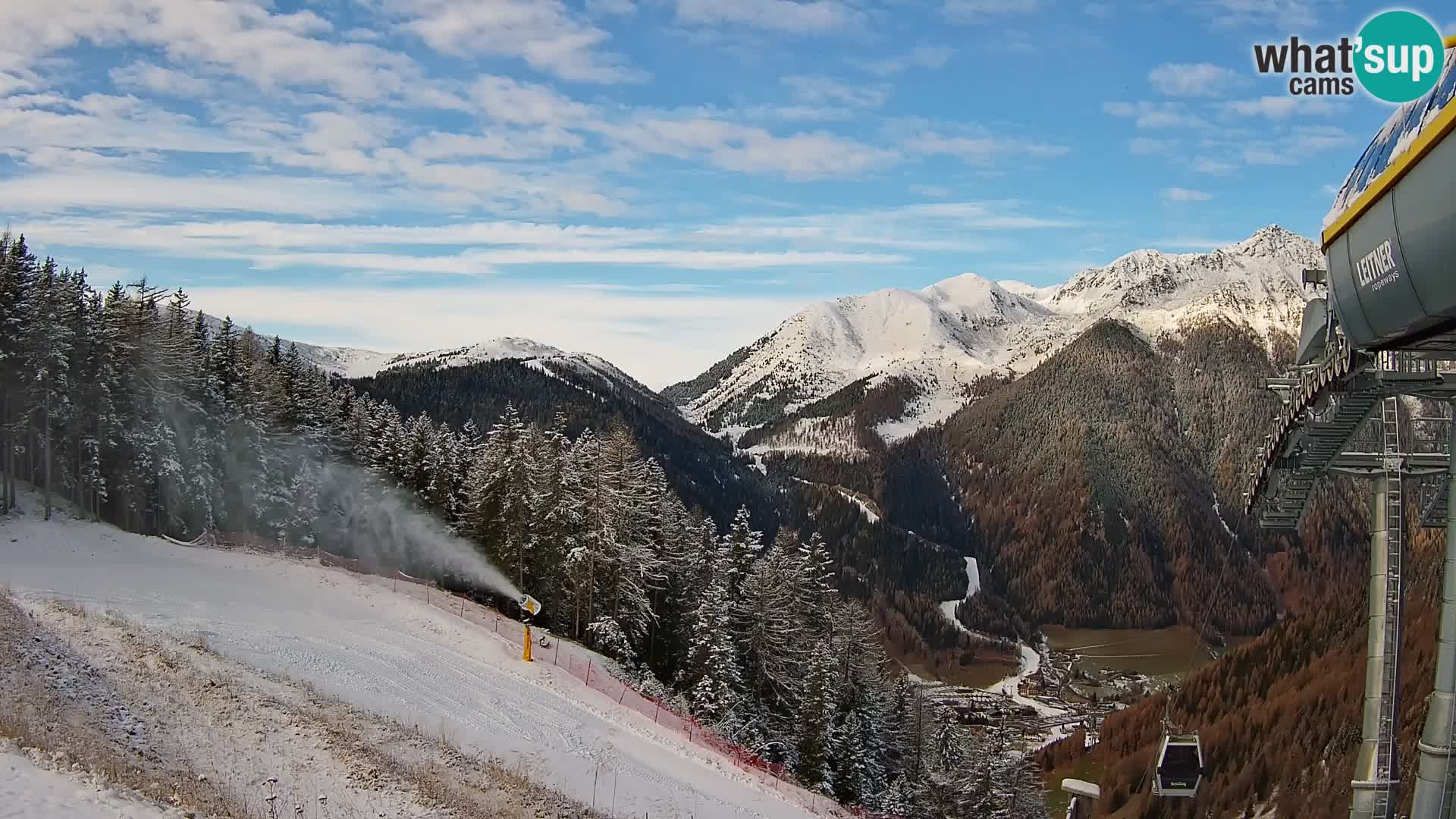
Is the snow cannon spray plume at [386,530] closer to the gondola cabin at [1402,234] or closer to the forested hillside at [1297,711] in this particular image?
the forested hillside at [1297,711]

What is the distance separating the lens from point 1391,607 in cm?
1667

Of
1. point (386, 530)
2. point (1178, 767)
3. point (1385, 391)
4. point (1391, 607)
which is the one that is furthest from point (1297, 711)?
point (386, 530)

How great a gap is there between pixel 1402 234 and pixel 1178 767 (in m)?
14.2

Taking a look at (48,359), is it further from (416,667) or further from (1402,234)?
(1402,234)

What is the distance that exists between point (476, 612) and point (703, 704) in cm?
1033

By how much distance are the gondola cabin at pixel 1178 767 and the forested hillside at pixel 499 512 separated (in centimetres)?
2074

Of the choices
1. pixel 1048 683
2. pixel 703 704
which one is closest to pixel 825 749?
pixel 703 704

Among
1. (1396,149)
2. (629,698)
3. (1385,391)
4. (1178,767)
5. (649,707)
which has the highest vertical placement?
(1396,149)

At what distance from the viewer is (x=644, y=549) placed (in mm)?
45906

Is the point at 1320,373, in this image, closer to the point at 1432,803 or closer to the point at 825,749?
the point at 1432,803

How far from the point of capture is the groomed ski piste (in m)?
23.1

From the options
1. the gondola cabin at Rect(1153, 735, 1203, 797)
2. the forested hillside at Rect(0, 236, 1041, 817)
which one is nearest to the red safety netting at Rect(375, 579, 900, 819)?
the forested hillside at Rect(0, 236, 1041, 817)

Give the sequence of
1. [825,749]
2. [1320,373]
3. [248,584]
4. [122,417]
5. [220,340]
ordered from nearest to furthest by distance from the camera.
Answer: [1320,373]
[248,584]
[825,749]
[122,417]
[220,340]

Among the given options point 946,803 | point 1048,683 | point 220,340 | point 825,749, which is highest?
point 220,340
